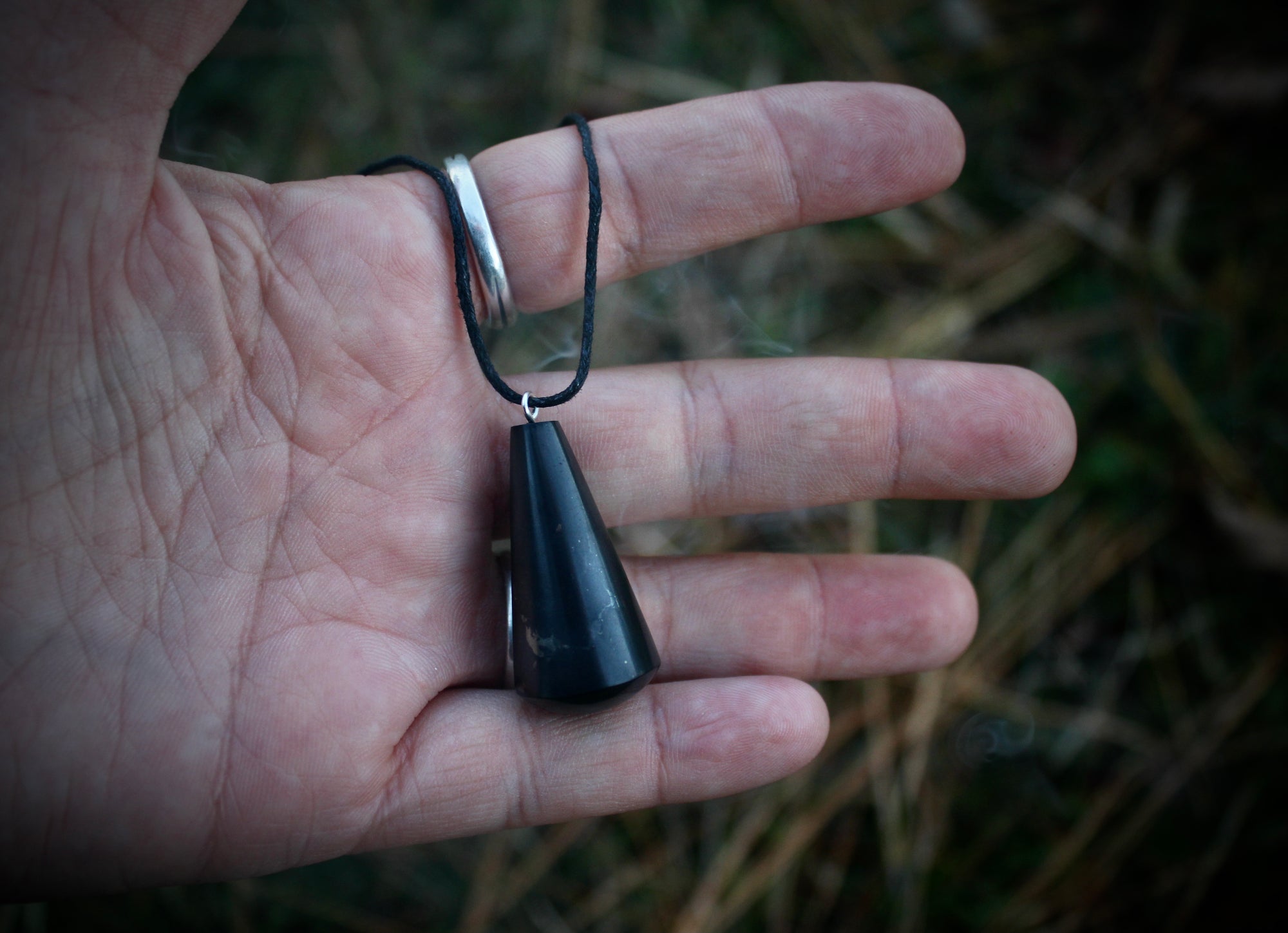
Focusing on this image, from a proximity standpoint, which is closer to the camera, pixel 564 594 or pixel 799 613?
pixel 564 594

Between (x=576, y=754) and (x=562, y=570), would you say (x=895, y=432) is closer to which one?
(x=562, y=570)

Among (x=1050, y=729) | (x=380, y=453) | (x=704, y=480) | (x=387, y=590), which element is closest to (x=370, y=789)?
(x=387, y=590)

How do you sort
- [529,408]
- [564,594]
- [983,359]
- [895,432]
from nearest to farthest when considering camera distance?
1. [564,594]
2. [529,408]
3. [895,432]
4. [983,359]

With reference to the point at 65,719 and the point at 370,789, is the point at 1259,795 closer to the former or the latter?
the point at 370,789

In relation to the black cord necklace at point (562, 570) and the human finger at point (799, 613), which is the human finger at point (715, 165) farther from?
the human finger at point (799, 613)

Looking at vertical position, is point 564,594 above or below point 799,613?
above

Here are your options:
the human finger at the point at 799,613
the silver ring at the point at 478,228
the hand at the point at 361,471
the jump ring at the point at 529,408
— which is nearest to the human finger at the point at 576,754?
the hand at the point at 361,471

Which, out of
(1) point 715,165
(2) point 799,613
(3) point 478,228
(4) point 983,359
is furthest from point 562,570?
(4) point 983,359
